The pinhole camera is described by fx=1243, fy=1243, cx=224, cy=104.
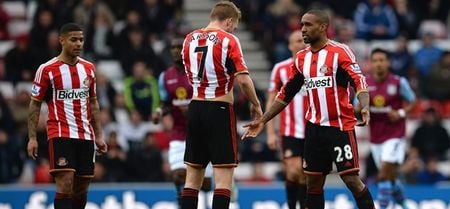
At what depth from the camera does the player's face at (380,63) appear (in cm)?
1664

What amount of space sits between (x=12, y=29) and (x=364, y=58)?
671cm

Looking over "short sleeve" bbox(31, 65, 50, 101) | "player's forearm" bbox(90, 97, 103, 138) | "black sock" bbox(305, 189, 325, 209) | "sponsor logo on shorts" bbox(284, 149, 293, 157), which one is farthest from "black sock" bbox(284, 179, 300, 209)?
"short sleeve" bbox(31, 65, 50, 101)

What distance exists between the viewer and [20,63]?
71.5ft

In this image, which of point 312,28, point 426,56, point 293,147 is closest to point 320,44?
point 312,28

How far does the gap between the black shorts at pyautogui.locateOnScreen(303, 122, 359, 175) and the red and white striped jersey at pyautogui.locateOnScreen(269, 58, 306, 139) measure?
2.54m

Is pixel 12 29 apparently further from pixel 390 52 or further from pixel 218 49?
pixel 218 49

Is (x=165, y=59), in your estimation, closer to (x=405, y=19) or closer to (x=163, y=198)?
(x=163, y=198)

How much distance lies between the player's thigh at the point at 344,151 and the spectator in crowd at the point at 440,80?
34.3 ft

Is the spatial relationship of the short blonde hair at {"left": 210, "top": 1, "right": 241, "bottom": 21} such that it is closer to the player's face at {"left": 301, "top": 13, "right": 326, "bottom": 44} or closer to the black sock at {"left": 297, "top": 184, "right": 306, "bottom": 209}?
the player's face at {"left": 301, "top": 13, "right": 326, "bottom": 44}

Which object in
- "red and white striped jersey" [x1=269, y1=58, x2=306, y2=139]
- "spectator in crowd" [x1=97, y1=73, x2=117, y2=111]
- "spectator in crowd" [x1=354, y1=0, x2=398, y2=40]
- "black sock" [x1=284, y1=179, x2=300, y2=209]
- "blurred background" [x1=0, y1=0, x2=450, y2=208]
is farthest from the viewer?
"spectator in crowd" [x1=354, y1=0, x2=398, y2=40]

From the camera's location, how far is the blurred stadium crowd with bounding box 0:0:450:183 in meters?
20.5

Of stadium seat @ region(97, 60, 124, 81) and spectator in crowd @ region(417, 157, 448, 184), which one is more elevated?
stadium seat @ region(97, 60, 124, 81)

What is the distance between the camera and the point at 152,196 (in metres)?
18.6

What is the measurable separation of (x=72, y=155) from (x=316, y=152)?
2705 millimetres
